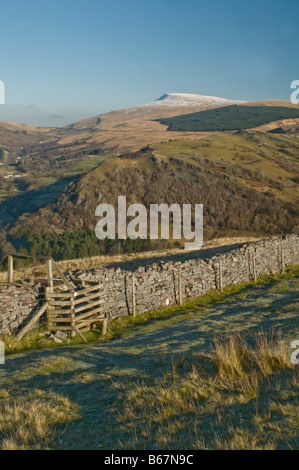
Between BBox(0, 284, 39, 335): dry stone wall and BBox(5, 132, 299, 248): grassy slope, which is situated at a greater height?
BBox(5, 132, 299, 248): grassy slope

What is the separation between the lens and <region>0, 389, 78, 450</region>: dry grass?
16.3ft

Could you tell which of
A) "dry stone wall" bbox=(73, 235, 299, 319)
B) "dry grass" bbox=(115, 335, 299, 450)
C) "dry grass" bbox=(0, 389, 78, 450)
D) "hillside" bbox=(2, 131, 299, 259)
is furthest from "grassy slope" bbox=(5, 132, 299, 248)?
"dry grass" bbox=(0, 389, 78, 450)

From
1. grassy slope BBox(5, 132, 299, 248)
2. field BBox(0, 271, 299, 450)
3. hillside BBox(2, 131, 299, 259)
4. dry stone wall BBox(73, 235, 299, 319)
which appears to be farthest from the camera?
grassy slope BBox(5, 132, 299, 248)

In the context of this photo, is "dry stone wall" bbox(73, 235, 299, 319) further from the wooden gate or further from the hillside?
the hillside

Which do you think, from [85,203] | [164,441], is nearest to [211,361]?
[164,441]

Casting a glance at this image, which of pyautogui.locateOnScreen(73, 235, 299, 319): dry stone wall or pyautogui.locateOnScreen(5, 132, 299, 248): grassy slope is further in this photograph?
pyautogui.locateOnScreen(5, 132, 299, 248): grassy slope

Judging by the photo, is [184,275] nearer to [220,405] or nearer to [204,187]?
[220,405]

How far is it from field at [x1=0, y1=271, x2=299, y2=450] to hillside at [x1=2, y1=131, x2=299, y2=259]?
42.6 m

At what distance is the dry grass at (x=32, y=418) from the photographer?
4980 mm

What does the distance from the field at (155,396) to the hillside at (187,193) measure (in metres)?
42.6

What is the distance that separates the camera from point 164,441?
15.8ft

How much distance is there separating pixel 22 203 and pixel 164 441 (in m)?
101

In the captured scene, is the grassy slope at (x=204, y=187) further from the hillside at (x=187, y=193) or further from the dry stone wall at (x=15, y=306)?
the dry stone wall at (x=15, y=306)

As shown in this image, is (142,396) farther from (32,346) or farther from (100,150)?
(100,150)
